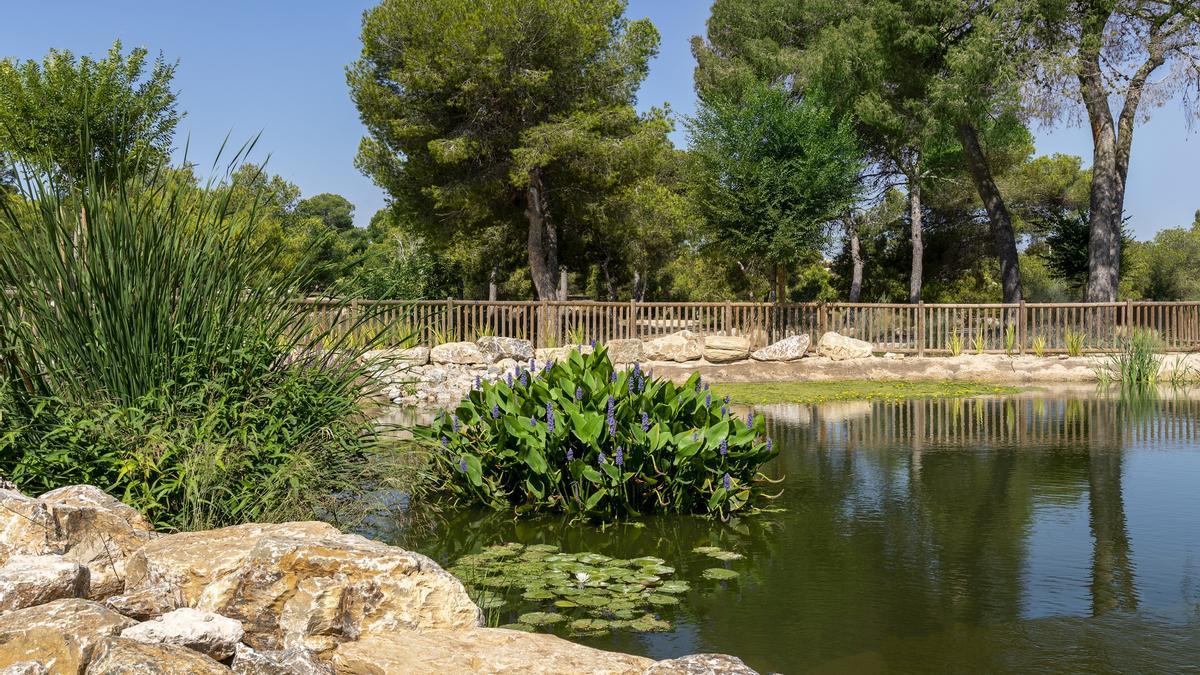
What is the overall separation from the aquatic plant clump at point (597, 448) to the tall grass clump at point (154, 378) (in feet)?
4.10

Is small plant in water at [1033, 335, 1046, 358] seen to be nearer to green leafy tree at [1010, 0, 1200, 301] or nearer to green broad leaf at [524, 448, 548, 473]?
green leafy tree at [1010, 0, 1200, 301]

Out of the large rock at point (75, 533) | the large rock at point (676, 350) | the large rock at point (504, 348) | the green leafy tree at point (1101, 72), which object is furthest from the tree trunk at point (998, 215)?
the large rock at point (75, 533)

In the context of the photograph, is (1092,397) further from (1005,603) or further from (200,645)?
(200,645)

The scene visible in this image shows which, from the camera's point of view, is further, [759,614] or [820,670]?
[759,614]

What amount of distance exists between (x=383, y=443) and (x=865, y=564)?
278 cm

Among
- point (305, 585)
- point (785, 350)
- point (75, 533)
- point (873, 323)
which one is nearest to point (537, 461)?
point (305, 585)

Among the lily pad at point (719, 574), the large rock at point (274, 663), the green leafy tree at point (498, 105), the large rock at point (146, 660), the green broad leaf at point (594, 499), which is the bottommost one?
the lily pad at point (719, 574)

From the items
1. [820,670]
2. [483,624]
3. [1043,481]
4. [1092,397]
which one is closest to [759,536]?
[820,670]

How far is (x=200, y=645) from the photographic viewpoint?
8.43ft

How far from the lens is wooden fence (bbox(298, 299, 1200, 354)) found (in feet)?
63.9

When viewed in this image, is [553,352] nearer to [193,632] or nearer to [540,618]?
[540,618]

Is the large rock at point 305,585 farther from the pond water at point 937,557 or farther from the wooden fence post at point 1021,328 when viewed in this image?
the wooden fence post at point 1021,328

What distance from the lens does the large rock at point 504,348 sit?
17.8m

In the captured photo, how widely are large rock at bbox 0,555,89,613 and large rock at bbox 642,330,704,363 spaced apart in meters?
15.7
